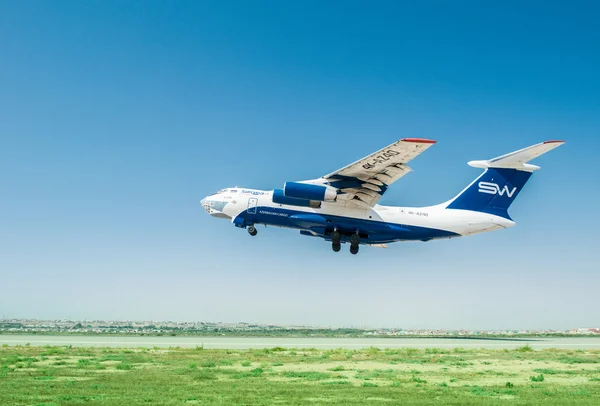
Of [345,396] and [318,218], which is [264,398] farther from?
[318,218]

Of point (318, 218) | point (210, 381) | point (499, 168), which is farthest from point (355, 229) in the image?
point (210, 381)

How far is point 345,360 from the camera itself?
30094 millimetres

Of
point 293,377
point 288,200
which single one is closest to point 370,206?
point 288,200

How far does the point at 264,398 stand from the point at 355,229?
515 inches

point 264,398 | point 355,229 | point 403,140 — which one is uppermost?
point 403,140

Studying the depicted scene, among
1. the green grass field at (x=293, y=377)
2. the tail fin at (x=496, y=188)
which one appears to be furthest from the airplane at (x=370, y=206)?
the green grass field at (x=293, y=377)

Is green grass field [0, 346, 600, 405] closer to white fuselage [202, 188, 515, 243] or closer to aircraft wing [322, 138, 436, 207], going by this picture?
white fuselage [202, 188, 515, 243]

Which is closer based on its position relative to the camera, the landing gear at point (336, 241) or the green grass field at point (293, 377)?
the green grass field at point (293, 377)

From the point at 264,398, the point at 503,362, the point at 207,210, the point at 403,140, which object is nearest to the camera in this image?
the point at 264,398

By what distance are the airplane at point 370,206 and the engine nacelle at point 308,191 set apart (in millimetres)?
43

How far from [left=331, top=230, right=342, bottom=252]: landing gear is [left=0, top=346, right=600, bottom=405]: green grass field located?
17.0 feet

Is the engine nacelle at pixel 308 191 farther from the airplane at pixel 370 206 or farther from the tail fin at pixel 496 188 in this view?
the tail fin at pixel 496 188

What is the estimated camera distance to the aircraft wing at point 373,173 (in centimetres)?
2633

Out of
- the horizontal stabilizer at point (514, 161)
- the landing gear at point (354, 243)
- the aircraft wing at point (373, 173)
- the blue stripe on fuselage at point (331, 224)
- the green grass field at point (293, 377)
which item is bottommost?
the green grass field at point (293, 377)
